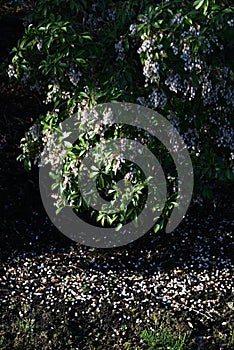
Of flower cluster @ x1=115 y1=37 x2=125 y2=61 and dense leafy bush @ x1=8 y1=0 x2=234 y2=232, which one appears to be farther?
flower cluster @ x1=115 y1=37 x2=125 y2=61

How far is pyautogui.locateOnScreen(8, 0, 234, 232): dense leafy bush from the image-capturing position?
12.3ft

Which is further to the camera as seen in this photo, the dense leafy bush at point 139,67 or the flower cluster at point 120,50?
the flower cluster at point 120,50

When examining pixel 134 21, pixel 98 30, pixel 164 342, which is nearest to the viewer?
pixel 164 342

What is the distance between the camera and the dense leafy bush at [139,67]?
12.3 ft

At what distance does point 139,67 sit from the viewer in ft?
13.6

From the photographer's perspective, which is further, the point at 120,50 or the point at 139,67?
the point at 139,67

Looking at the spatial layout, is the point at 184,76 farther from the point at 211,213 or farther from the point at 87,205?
the point at 211,213

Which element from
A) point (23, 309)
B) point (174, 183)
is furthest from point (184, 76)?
point (23, 309)

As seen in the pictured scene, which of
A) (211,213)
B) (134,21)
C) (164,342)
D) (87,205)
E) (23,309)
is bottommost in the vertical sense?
(164,342)

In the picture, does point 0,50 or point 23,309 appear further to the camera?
point 0,50

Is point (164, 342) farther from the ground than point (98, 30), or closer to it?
closer to it

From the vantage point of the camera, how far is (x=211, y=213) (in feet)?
17.3

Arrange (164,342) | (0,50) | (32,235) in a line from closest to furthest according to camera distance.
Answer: (164,342) → (32,235) → (0,50)

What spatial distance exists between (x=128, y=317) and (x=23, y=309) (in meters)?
0.70
